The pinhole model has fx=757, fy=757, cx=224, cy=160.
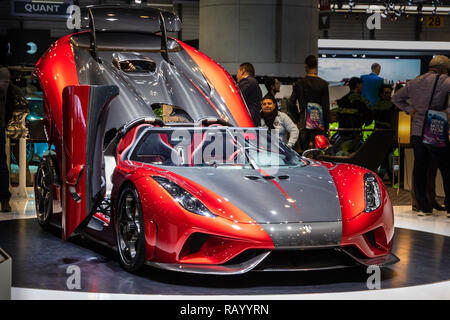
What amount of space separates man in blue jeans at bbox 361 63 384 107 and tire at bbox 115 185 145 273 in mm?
9032

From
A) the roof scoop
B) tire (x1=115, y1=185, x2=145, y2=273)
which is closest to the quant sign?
the roof scoop

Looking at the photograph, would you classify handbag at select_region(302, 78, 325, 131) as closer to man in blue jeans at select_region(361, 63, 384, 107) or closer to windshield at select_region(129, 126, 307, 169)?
windshield at select_region(129, 126, 307, 169)

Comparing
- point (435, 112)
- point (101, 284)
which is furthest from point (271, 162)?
point (435, 112)

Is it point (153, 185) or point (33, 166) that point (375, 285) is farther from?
point (33, 166)

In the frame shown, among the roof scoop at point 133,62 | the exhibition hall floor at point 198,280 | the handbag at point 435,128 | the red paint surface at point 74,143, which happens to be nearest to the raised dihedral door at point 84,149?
the red paint surface at point 74,143

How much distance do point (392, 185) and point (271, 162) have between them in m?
6.64

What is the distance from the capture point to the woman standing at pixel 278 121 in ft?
30.5

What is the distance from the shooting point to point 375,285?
514cm

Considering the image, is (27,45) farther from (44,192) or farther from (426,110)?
(426,110)

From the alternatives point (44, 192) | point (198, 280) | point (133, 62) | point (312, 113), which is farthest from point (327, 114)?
point (198, 280)

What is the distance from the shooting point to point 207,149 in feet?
19.9

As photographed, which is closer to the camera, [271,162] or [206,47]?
[271,162]

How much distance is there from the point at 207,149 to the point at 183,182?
35.3 inches

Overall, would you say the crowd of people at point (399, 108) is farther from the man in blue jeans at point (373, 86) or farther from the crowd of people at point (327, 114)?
the man in blue jeans at point (373, 86)
